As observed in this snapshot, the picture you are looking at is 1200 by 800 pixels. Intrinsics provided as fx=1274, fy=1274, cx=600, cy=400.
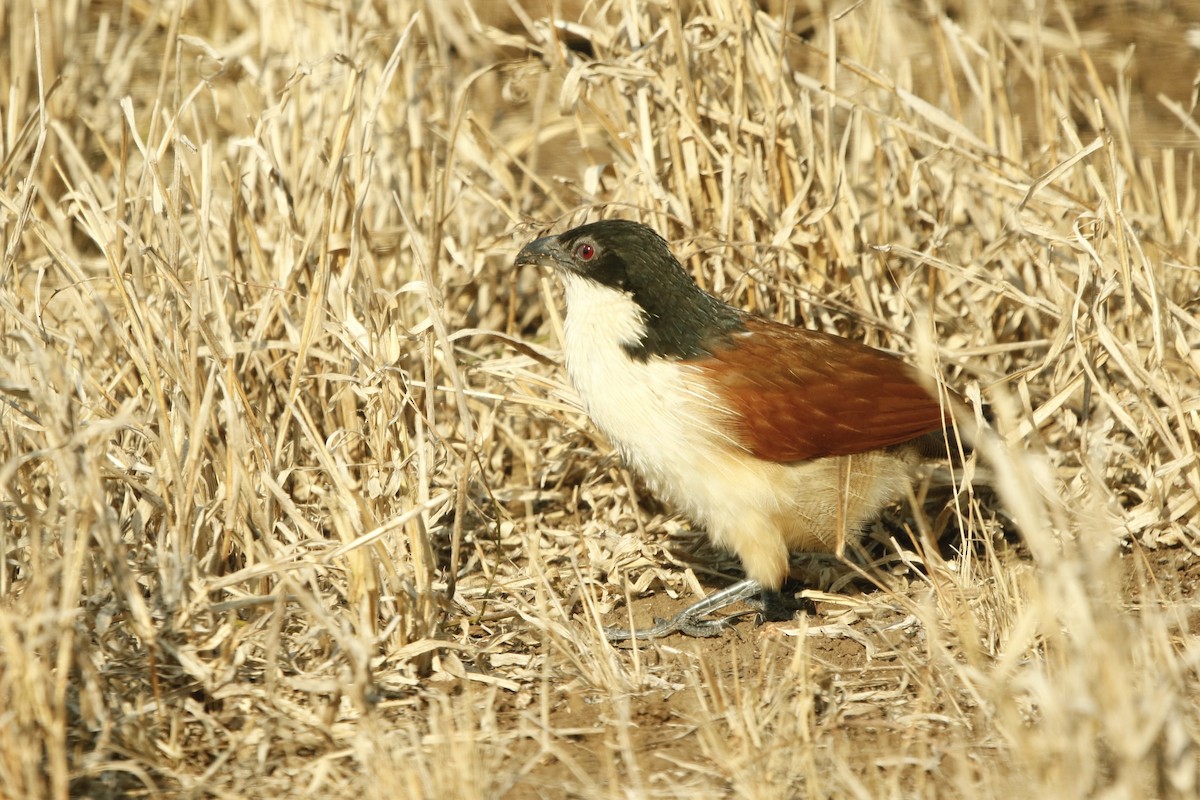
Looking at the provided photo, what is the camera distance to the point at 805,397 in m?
3.74

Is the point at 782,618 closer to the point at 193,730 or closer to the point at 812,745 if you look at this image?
the point at 812,745

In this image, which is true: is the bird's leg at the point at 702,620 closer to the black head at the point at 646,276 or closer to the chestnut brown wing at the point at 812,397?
the chestnut brown wing at the point at 812,397

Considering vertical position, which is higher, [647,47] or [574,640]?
[647,47]

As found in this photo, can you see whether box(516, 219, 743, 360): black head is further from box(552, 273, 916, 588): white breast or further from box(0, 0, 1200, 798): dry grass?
box(0, 0, 1200, 798): dry grass

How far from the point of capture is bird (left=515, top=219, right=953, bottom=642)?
12.1 feet

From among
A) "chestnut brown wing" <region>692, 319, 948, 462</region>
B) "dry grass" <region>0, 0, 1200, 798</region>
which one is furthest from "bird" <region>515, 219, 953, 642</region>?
"dry grass" <region>0, 0, 1200, 798</region>

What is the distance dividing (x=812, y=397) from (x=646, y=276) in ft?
1.98

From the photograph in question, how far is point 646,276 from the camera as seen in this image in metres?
3.76

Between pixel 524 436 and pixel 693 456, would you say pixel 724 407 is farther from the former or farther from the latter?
pixel 524 436

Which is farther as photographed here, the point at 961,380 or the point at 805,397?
the point at 961,380

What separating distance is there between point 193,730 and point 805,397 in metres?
1.90

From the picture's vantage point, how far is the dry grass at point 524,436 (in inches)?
108

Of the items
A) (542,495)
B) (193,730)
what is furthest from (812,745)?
(542,495)

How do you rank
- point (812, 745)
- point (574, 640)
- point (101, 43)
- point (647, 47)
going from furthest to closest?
point (101, 43), point (647, 47), point (574, 640), point (812, 745)
